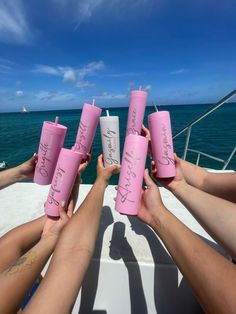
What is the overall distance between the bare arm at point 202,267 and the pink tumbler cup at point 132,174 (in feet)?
0.45

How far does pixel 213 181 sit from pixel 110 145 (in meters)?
0.67

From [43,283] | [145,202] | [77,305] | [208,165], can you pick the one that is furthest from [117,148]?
[208,165]

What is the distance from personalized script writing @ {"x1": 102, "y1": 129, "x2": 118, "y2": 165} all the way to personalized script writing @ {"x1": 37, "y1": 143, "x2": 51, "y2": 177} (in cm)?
Answer: 31

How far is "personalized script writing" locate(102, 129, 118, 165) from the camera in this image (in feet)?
4.06

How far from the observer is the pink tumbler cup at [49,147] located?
1.19 meters

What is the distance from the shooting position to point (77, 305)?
1.43m

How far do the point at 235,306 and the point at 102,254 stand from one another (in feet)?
2.86

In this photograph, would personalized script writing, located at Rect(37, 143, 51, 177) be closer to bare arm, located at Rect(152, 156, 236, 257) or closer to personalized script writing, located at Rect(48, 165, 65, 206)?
personalized script writing, located at Rect(48, 165, 65, 206)

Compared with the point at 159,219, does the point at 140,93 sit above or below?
above

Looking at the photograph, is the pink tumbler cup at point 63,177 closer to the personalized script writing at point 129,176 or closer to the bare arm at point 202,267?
the personalized script writing at point 129,176

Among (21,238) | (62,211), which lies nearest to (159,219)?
(62,211)

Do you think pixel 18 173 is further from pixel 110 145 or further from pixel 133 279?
pixel 133 279

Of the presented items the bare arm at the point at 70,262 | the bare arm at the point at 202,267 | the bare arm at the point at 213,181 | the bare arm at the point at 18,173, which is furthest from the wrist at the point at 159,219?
the bare arm at the point at 18,173

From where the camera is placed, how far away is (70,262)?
817 millimetres
